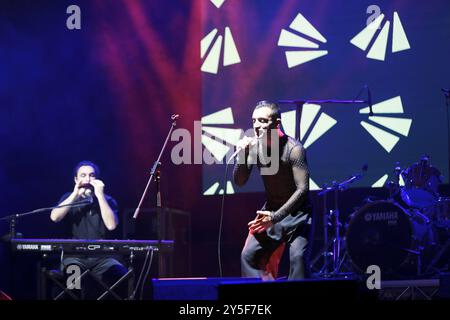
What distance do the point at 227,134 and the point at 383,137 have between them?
5.73 feet

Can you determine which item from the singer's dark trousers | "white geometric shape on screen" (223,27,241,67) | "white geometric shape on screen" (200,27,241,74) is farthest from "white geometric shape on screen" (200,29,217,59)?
the singer's dark trousers

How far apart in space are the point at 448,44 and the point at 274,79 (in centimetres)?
192

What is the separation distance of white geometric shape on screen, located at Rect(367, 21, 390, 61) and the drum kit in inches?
49.1

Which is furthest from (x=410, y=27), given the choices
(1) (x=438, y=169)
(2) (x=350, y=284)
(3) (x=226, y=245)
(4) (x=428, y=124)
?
(2) (x=350, y=284)

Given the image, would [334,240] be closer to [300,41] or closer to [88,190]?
[300,41]

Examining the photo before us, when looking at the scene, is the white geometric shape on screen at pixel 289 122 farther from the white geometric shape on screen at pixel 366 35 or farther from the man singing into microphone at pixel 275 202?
the man singing into microphone at pixel 275 202

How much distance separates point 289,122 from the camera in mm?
8086

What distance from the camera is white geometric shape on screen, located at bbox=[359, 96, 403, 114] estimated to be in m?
7.77

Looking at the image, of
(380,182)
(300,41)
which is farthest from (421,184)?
(300,41)

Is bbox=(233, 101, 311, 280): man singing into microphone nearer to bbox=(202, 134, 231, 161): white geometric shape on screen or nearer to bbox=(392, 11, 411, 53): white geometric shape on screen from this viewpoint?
bbox=(202, 134, 231, 161): white geometric shape on screen

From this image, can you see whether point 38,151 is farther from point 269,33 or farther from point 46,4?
point 269,33

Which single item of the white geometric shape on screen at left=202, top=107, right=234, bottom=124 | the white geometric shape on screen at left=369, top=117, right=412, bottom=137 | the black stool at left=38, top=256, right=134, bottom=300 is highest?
the white geometric shape on screen at left=202, top=107, right=234, bottom=124
